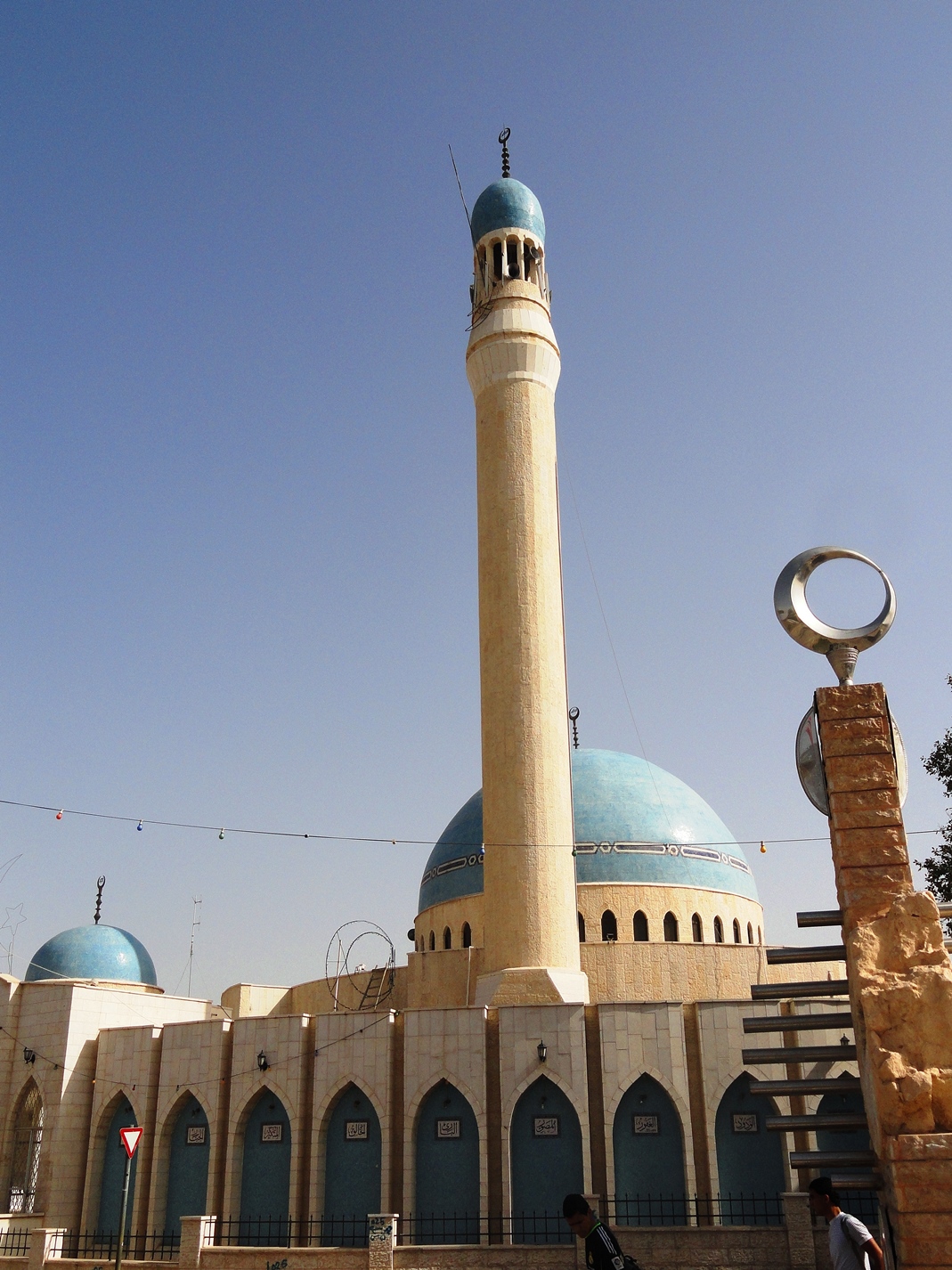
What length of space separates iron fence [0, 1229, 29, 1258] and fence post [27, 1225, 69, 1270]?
67cm

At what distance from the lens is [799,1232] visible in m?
12.6

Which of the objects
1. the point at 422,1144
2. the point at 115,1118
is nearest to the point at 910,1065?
the point at 422,1144

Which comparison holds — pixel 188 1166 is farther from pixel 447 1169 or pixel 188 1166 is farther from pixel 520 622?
pixel 520 622

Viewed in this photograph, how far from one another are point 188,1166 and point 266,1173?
149 cm

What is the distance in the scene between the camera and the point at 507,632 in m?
18.0

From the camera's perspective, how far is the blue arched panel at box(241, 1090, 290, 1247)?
15.9 m

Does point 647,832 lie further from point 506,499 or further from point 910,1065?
point 910,1065

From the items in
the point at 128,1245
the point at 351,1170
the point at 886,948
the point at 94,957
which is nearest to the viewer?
the point at 886,948

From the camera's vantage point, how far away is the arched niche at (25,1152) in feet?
60.3

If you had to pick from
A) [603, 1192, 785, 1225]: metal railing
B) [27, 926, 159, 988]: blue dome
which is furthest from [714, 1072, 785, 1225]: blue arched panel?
[27, 926, 159, 988]: blue dome

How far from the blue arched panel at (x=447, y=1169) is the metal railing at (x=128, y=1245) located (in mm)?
3764

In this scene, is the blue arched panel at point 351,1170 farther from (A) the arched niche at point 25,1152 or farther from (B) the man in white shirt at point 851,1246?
(B) the man in white shirt at point 851,1246

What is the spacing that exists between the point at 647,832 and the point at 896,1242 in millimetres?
16580

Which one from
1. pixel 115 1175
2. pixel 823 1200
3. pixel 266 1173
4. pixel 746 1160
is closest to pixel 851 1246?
pixel 823 1200
